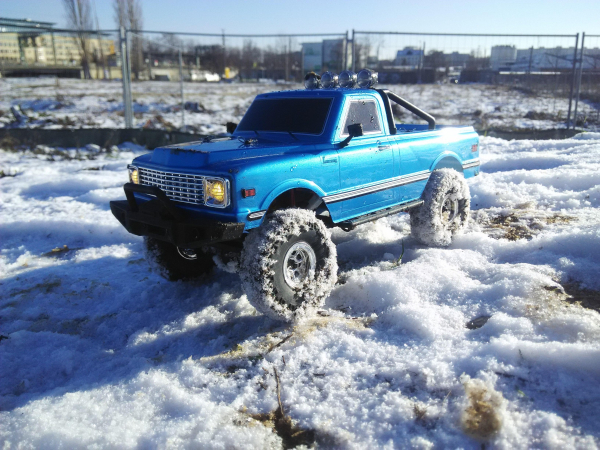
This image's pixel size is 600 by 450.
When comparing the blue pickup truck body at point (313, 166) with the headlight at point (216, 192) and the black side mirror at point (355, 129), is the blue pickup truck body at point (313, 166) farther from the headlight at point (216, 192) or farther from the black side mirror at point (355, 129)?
the black side mirror at point (355, 129)

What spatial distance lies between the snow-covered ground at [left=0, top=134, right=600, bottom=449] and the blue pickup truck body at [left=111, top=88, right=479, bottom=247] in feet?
2.67

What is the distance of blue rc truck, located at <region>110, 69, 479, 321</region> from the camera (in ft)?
12.1

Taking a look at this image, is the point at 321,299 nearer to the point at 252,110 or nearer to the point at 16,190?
the point at 252,110

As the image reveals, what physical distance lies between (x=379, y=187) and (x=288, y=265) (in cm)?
144

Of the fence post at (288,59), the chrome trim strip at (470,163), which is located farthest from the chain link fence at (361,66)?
the chrome trim strip at (470,163)

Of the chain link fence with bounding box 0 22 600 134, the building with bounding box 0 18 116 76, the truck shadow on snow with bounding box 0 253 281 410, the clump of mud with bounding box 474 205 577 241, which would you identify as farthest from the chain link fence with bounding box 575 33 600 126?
the building with bounding box 0 18 116 76

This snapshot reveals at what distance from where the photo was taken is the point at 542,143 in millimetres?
10789

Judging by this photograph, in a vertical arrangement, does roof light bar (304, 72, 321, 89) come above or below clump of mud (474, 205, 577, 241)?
above

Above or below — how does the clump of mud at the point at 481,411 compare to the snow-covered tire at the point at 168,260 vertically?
below

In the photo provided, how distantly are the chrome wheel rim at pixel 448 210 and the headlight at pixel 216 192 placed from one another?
299 centimetres

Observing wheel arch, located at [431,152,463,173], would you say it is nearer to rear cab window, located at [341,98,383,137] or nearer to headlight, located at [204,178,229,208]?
rear cab window, located at [341,98,383,137]

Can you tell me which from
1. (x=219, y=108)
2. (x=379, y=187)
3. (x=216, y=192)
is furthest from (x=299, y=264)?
(x=219, y=108)

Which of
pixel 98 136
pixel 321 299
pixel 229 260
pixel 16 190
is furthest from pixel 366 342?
pixel 98 136

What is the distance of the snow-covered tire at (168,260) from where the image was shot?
187 inches
